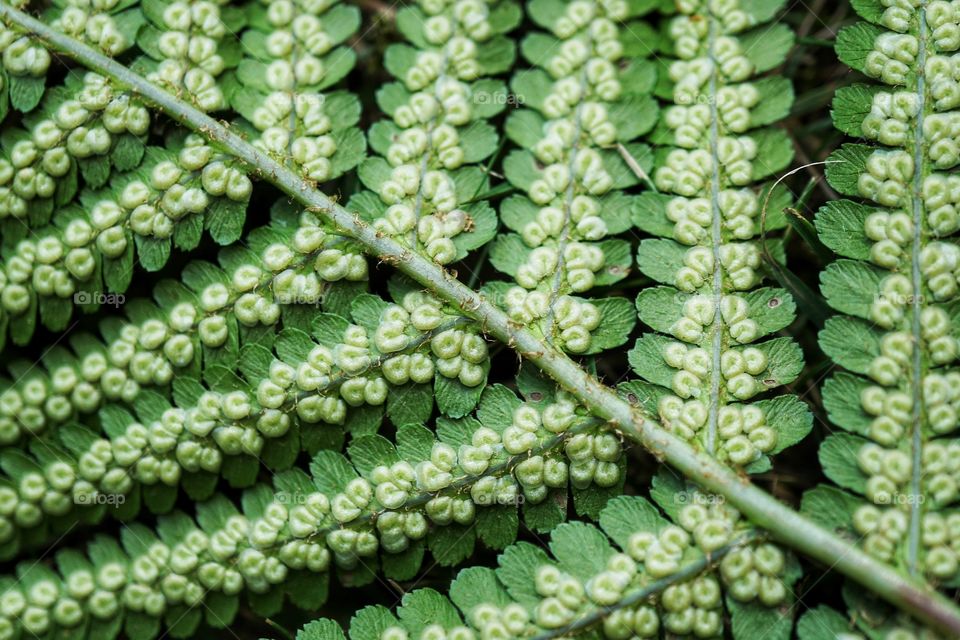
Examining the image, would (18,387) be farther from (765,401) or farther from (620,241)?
(765,401)

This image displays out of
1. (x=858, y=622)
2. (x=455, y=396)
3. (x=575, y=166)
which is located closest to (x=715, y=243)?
(x=575, y=166)

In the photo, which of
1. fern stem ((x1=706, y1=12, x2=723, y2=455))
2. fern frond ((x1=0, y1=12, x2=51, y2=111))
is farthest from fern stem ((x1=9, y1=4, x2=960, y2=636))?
fern stem ((x1=706, y1=12, x2=723, y2=455))

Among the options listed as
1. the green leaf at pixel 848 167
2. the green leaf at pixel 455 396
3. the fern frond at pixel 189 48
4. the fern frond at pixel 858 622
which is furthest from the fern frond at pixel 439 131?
the fern frond at pixel 858 622

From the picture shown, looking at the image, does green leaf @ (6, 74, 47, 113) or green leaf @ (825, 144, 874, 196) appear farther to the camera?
green leaf @ (6, 74, 47, 113)

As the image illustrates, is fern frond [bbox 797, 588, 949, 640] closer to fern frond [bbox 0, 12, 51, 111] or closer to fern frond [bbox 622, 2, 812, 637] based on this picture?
fern frond [bbox 622, 2, 812, 637]

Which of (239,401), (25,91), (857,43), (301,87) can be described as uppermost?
(857,43)

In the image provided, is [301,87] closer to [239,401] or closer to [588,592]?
[239,401]
